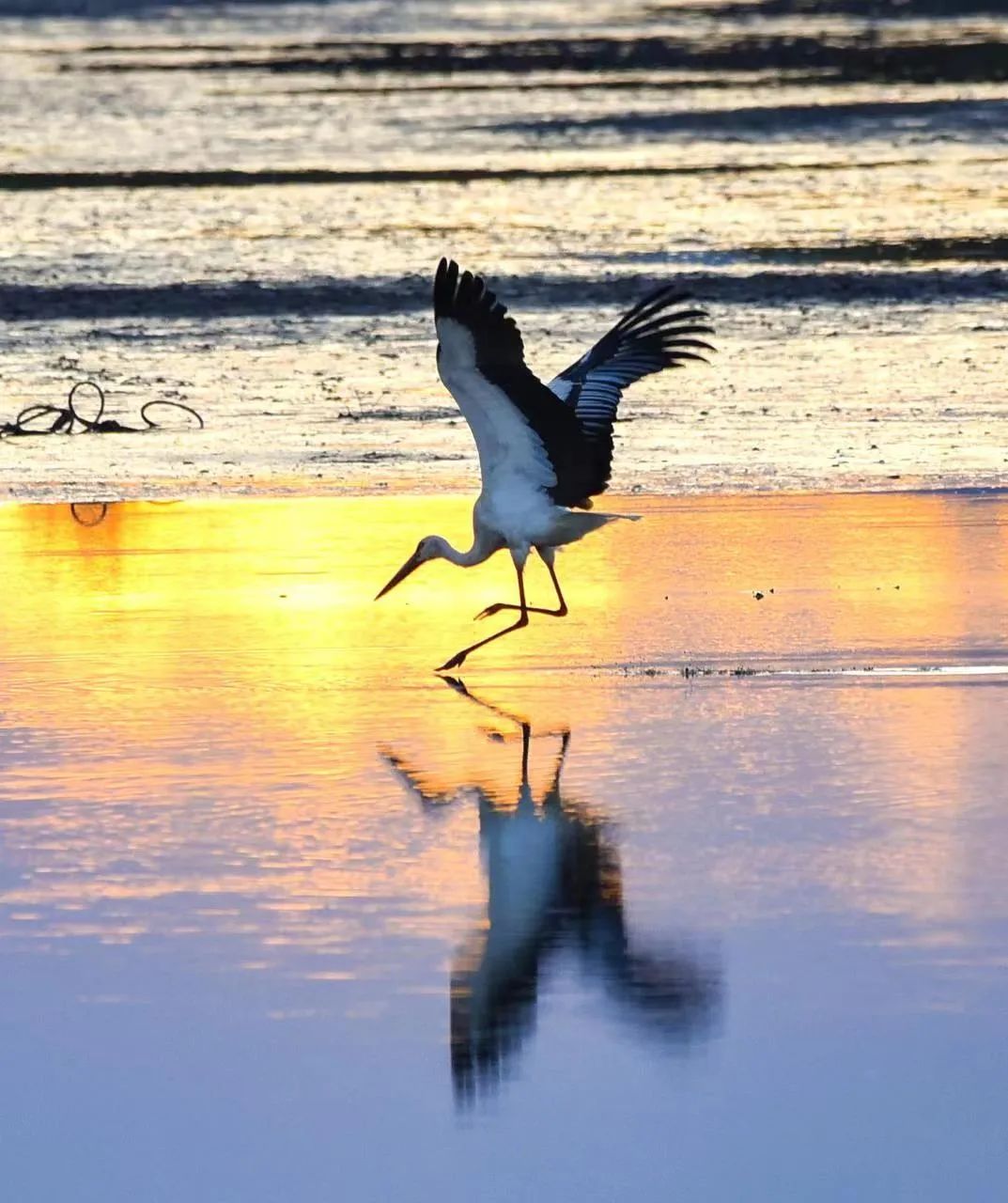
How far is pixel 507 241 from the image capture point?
72.5 feet

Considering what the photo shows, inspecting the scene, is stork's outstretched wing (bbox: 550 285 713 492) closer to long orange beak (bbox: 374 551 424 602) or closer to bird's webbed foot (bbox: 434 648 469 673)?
long orange beak (bbox: 374 551 424 602)

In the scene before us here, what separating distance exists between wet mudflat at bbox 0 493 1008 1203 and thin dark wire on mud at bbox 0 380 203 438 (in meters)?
3.96

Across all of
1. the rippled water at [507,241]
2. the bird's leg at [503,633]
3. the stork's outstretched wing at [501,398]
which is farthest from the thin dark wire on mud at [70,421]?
the stork's outstretched wing at [501,398]

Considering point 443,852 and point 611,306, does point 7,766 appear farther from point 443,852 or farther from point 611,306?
point 611,306

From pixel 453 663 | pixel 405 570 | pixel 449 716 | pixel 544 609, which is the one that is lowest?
pixel 449 716

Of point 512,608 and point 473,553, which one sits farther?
point 473,553

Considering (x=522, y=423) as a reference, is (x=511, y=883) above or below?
below

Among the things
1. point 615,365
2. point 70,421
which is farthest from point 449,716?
point 70,421

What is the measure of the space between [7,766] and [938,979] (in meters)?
3.06

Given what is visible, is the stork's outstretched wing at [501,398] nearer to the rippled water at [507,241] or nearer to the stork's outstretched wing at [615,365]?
the stork's outstretched wing at [615,365]

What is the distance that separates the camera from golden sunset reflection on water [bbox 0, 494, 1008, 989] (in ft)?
21.5

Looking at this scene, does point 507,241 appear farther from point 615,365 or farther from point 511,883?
point 511,883

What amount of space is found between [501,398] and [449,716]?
1205 millimetres

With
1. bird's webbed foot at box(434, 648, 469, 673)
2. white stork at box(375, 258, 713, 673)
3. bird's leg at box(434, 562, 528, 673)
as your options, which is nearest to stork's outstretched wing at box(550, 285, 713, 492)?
white stork at box(375, 258, 713, 673)
